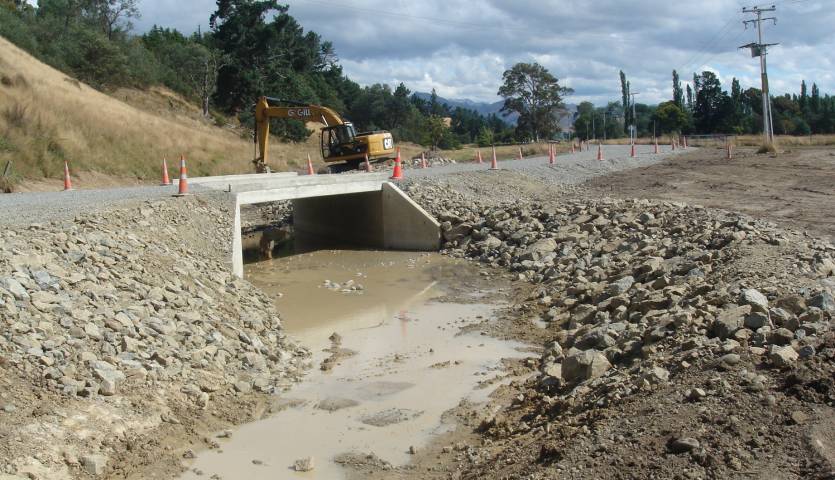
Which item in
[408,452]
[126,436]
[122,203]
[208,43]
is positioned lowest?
[408,452]

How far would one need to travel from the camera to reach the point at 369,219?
2025 cm

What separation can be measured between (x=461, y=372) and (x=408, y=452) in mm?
2445

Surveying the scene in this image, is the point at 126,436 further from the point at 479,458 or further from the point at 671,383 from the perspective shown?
the point at 671,383

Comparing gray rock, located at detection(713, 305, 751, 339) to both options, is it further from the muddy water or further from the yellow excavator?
the yellow excavator

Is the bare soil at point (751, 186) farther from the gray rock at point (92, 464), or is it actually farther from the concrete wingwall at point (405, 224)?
the gray rock at point (92, 464)

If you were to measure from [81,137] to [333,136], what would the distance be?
807 centimetres

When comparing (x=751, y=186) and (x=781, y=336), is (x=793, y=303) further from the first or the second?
(x=751, y=186)

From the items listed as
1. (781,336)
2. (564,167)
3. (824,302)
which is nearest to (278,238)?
(564,167)

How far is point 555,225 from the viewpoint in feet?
55.8

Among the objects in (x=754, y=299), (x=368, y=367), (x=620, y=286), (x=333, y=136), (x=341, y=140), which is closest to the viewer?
(x=754, y=299)

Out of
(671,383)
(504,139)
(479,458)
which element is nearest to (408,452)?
(479,458)

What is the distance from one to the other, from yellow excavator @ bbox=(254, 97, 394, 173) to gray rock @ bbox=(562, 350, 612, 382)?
16.8m

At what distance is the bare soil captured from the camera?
1588cm

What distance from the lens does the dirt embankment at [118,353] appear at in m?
6.04
